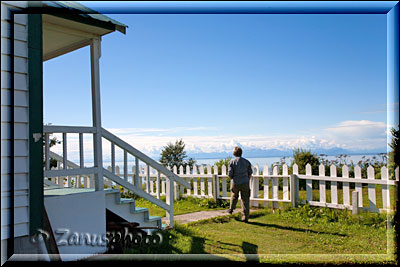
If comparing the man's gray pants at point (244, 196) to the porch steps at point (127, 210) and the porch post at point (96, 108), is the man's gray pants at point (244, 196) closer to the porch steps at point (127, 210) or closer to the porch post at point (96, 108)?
the porch steps at point (127, 210)

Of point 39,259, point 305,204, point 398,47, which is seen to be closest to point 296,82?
point 305,204

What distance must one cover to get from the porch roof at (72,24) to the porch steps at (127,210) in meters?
2.34

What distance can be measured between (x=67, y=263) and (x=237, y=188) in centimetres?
417

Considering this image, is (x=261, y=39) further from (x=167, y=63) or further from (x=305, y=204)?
(x=305, y=204)

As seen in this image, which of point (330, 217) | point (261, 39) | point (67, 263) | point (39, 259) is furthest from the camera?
point (261, 39)

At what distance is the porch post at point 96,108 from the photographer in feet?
16.7

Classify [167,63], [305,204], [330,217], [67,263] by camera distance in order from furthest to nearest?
1. [167,63]
2. [305,204]
3. [330,217]
4. [67,263]

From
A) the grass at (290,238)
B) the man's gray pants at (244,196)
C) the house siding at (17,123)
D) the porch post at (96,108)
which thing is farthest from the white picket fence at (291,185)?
the house siding at (17,123)

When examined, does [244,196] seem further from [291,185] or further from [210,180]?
[210,180]

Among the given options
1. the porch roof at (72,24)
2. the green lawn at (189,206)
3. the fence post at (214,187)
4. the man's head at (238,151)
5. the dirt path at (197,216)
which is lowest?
the green lawn at (189,206)

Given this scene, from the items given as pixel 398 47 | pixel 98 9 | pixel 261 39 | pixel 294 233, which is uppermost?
pixel 261 39

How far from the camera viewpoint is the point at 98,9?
4.40 metres

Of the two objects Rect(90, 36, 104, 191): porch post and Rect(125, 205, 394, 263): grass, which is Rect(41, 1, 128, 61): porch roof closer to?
Rect(90, 36, 104, 191): porch post

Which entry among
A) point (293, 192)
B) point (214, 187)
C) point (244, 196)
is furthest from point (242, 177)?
point (214, 187)
